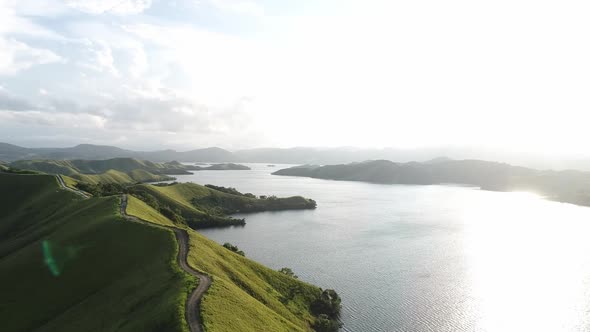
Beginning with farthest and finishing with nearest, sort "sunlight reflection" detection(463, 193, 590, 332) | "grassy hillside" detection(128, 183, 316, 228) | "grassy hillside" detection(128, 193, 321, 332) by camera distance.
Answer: "grassy hillside" detection(128, 183, 316, 228) < "sunlight reflection" detection(463, 193, 590, 332) < "grassy hillside" detection(128, 193, 321, 332)

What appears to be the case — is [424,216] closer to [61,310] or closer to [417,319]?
[417,319]

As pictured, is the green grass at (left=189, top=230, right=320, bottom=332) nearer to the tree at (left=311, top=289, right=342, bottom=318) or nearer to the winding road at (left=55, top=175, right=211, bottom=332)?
the winding road at (left=55, top=175, right=211, bottom=332)

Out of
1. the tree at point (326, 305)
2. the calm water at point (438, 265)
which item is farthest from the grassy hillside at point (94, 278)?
the calm water at point (438, 265)

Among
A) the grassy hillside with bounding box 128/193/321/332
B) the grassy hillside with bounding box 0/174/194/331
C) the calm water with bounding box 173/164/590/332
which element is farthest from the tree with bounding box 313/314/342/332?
the grassy hillside with bounding box 0/174/194/331

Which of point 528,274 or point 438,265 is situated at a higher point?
point 438,265

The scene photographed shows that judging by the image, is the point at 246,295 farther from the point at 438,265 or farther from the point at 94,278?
the point at 438,265

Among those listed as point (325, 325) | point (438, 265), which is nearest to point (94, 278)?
point (325, 325)

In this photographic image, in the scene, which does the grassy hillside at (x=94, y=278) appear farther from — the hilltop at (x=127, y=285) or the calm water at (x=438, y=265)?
the calm water at (x=438, y=265)
